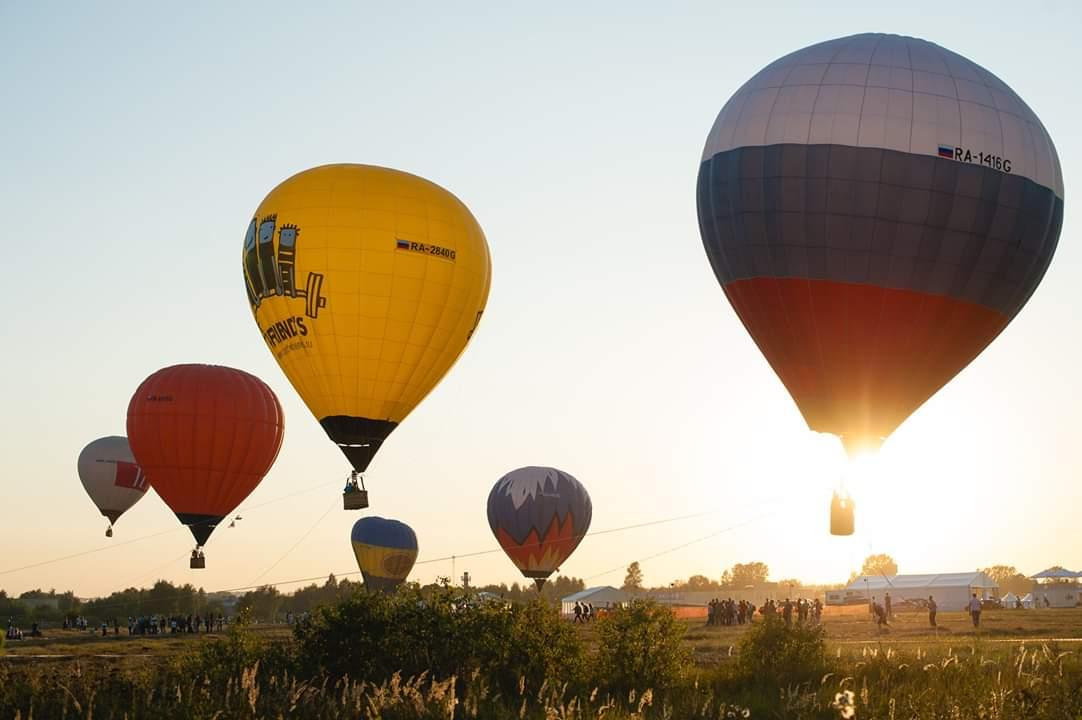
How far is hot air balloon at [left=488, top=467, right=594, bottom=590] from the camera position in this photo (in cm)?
7062

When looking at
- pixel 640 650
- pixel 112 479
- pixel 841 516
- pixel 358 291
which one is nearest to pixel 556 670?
pixel 640 650

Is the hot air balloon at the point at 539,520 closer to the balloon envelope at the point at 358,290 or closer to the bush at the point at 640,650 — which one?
the balloon envelope at the point at 358,290

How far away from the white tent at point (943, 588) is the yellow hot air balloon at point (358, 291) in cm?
4435

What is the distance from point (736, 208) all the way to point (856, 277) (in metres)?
3.65

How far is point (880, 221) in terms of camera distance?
3406cm

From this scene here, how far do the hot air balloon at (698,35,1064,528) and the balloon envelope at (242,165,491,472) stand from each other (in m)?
8.96

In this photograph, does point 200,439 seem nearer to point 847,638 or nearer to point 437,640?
point 847,638

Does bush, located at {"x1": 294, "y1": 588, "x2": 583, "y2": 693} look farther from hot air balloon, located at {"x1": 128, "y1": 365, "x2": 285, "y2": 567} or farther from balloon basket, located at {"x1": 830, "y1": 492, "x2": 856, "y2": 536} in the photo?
hot air balloon, located at {"x1": 128, "y1": 365, "x2": 285, "y2": 567}

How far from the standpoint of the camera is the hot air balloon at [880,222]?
112 ft

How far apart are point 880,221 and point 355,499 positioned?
16455 millimetres

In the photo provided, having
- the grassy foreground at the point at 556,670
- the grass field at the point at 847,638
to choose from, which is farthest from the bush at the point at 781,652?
the grass field at the point at 847,638

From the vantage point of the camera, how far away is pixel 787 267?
3488 centimetres

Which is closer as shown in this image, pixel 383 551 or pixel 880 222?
pixel 880 222

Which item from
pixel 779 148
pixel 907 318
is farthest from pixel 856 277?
pixel 779 148
